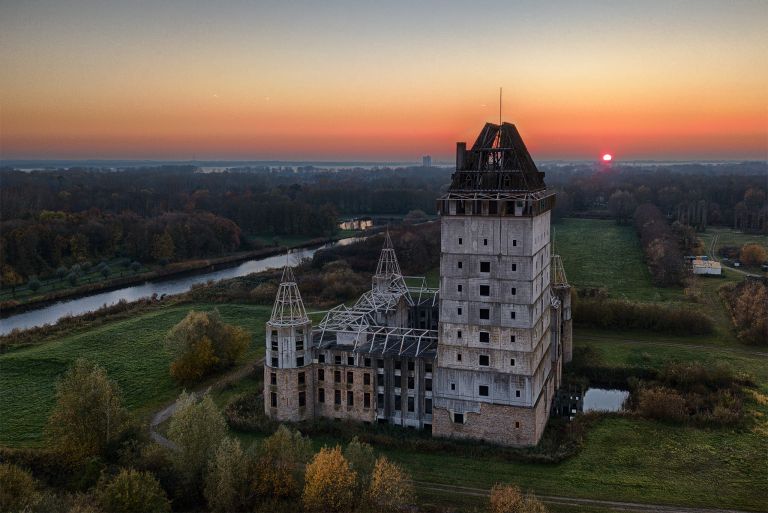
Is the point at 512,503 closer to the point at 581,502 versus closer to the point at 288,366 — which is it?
the point at 581,502

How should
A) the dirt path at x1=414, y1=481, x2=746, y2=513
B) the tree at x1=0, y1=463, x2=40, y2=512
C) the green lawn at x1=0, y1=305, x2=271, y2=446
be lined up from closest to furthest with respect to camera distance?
the tree at x1=0, y1=463, x2=40, y2=512 < the dirt path at x1=414, y1=481, x2=746, y2=513 < the green lawn at x1=0, y1=305, x2=271, y2=446

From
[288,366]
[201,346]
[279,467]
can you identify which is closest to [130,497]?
[279,467]

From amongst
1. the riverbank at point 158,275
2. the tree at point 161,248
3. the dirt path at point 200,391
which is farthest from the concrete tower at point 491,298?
the tree at point 161,248

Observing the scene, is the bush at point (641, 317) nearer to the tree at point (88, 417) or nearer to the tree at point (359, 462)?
the tree at point (359, 462)

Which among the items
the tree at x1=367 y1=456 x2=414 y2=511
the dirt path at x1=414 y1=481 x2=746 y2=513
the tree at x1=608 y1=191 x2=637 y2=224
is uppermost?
the tree at x1=608 y1=191 x2=637 y2=224

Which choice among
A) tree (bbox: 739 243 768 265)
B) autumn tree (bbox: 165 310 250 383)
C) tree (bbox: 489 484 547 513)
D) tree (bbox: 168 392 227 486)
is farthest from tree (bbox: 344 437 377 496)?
tree (bbox: 739 243 768 265)

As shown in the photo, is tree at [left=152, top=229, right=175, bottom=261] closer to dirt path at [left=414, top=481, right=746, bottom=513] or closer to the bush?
the bush
